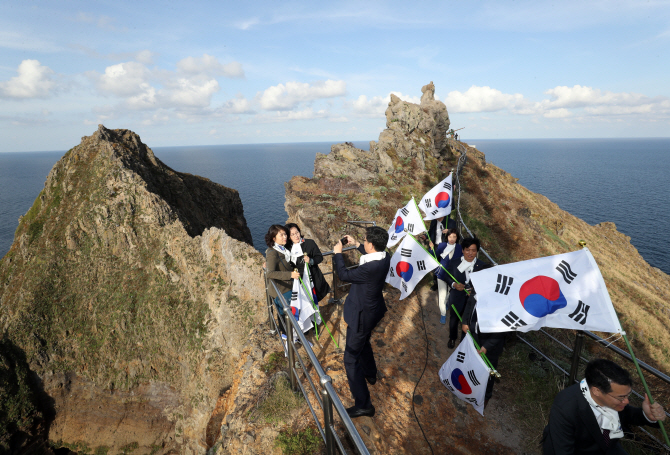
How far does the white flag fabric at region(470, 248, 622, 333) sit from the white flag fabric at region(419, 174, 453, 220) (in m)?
5.39

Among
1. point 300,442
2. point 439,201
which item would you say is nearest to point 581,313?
point 300,442

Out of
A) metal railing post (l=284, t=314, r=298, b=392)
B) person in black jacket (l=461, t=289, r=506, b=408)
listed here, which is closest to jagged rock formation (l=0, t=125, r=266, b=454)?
metal railing post (l=284, t=314, r=298, b=392)

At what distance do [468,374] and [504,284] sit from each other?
5.91ft

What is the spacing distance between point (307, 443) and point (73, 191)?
33816mm

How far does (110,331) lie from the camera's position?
24625 mm

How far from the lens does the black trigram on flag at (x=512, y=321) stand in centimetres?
473

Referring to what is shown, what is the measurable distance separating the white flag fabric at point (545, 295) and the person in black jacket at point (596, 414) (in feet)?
3.80

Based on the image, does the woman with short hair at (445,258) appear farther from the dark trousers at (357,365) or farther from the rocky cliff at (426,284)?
the dark trousers at (357,365)

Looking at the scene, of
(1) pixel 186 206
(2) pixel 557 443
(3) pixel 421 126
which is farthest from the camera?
(1) pixel 186 206

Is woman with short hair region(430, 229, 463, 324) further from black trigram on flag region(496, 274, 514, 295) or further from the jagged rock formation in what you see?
the jagged rock formation

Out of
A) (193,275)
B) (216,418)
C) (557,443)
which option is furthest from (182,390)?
(557,443)

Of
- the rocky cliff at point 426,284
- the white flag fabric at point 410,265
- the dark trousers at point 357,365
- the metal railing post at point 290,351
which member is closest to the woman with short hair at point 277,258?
the metal railing post at point 290,351

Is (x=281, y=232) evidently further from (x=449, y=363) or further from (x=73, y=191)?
(x=73, y=191)

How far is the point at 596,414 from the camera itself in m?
3.36
